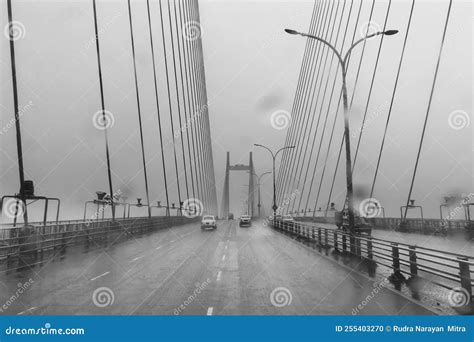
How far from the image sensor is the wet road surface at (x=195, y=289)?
877cm

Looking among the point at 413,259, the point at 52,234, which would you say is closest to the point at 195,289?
the point at 413,259

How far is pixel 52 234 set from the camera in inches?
781

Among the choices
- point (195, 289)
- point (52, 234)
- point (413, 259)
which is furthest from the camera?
point (52, 234)

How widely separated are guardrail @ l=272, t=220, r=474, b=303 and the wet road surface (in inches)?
41.2

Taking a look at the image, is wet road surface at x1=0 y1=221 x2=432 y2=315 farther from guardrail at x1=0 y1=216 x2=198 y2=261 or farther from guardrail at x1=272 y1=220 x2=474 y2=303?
guardrail at x1=0 y1=216 x2=198 y2=261

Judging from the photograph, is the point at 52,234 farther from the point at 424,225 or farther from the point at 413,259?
the point at 424,225

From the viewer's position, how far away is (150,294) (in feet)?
34.0

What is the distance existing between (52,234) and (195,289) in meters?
11.3

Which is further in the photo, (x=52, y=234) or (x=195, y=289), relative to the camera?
A: (x=52, y=234)

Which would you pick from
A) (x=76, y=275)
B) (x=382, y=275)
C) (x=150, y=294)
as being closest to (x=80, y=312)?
(x=150, y=294)

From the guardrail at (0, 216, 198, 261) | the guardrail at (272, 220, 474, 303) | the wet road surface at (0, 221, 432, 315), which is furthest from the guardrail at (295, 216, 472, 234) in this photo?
the guardrail at (0, 216, 198, 261)

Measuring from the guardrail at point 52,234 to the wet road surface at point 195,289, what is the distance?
4.64ft

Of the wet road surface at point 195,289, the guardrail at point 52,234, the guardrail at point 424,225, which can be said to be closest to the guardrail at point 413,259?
the wet road surface at point 195,289

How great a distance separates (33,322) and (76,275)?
6.96 m
